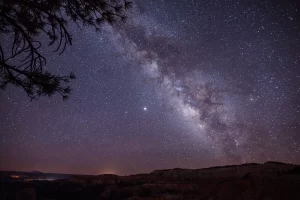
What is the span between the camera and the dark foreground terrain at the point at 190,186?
727cm

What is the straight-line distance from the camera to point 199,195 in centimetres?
852

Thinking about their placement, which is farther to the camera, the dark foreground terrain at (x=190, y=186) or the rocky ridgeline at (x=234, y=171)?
the rocky ridgeline at (x=234, y=171)

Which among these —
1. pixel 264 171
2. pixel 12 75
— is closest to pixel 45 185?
pixel 12 75

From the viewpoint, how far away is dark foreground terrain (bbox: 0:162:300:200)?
23.8 feet

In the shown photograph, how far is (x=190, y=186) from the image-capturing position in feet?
31.3

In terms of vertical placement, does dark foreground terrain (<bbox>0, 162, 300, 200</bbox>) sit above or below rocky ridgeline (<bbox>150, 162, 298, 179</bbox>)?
below

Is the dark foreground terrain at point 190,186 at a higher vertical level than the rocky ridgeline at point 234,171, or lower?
lower

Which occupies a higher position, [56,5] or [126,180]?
[56,5]

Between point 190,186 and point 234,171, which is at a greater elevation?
point 234,171

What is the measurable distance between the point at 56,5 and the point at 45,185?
13.0 m

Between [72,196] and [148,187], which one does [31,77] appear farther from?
[72,196]

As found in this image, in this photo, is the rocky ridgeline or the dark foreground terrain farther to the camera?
the rocky ridgeline

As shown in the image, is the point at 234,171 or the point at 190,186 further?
the point at 234,171

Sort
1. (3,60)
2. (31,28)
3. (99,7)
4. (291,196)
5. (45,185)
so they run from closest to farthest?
(3,60) → (31,28) → (99,7) → (291,196) → (45,185)
